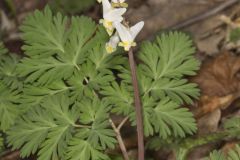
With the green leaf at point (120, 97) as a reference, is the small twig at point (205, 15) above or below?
above

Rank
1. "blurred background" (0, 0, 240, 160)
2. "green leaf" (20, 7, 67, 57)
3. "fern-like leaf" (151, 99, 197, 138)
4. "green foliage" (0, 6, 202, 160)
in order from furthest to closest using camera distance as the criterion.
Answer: "blurred background" (0, 0, 240, 160)
"green leaf" (20, 7, 67, 57)
"fern-like leaf" (151, 99, 197, 138)
"green foliage" (0, 6, 202, 160)

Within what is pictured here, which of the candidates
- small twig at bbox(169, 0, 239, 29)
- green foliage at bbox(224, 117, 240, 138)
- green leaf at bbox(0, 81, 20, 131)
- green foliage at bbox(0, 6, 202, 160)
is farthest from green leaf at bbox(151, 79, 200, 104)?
→ small twig at bbox(169, 0, 239, 29)

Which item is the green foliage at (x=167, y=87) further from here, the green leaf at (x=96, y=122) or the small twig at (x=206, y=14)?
the small twig at (x=206, y=14)

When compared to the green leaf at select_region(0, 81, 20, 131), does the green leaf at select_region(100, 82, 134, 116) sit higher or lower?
lower

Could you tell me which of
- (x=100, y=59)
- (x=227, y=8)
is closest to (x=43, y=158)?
(x=100, y=59)

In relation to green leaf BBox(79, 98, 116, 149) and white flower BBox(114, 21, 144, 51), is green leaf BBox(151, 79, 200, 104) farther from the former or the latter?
white flower BBox(114, 21, 144, 51)

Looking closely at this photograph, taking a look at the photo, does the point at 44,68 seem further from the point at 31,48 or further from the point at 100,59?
the point at 100,59

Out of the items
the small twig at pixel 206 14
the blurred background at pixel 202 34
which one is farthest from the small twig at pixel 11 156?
the small twig at pixel 206 14

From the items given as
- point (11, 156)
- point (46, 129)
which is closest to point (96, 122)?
point (46, 129)
